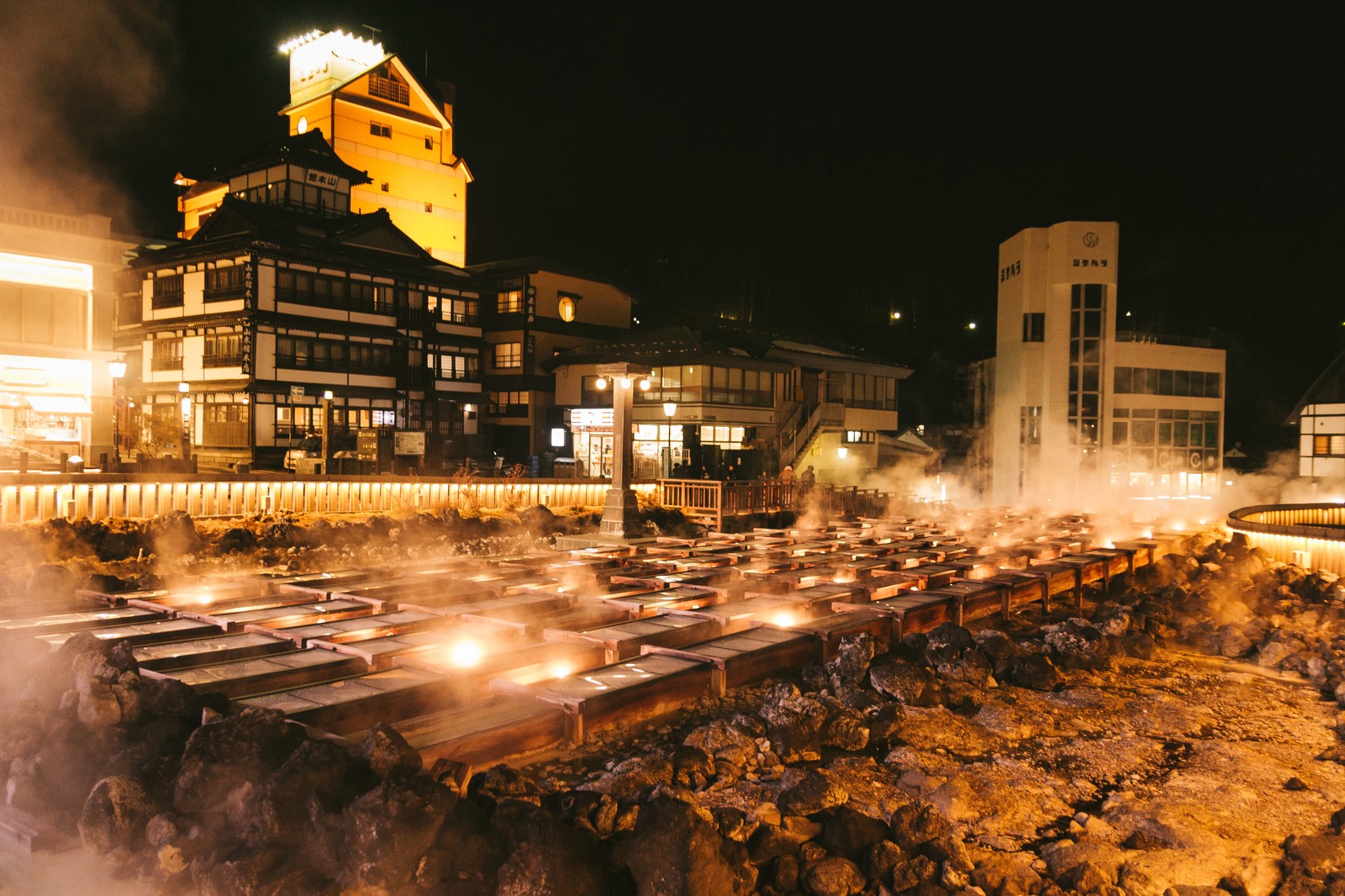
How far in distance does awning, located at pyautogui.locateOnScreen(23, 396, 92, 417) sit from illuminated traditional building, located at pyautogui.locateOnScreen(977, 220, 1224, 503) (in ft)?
114

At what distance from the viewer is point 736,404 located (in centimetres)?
3250

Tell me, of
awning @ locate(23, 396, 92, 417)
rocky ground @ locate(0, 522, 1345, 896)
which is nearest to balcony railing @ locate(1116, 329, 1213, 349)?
rocky ground @ locate(0, 522, 1345, 896)

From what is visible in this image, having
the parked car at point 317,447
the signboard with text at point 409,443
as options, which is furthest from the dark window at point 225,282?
the signboard with text at point 409,443

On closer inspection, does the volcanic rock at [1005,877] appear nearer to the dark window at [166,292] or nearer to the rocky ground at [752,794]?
the rocky ground at [752,794]

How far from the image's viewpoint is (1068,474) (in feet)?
116

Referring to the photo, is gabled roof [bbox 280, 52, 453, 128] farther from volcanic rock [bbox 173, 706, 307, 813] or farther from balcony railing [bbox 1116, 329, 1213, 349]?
volcanic rock [bbox 173, 706, 307, 813]

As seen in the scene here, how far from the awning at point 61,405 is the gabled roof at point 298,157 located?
14466 mm

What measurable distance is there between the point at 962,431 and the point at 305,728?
45.4 metres

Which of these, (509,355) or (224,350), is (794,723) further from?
(509,355)

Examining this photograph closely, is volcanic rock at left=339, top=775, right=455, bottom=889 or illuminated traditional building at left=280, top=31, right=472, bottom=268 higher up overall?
illuminated traditional building at left=280, top=31, right=472, bottom=268

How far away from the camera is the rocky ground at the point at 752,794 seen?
16.4 feet

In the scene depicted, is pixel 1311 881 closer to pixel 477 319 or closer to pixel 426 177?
pixel 477 319

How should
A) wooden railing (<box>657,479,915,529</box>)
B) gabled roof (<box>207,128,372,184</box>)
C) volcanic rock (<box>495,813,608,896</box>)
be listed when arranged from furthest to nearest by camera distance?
gabled roof (<box>207,128,372,184</box>)
wooden railing (<box>657,479,915,529</box>)
volcanic rock (<box>495,813,608,896</box>)

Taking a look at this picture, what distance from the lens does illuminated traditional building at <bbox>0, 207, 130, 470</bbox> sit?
2280cm
